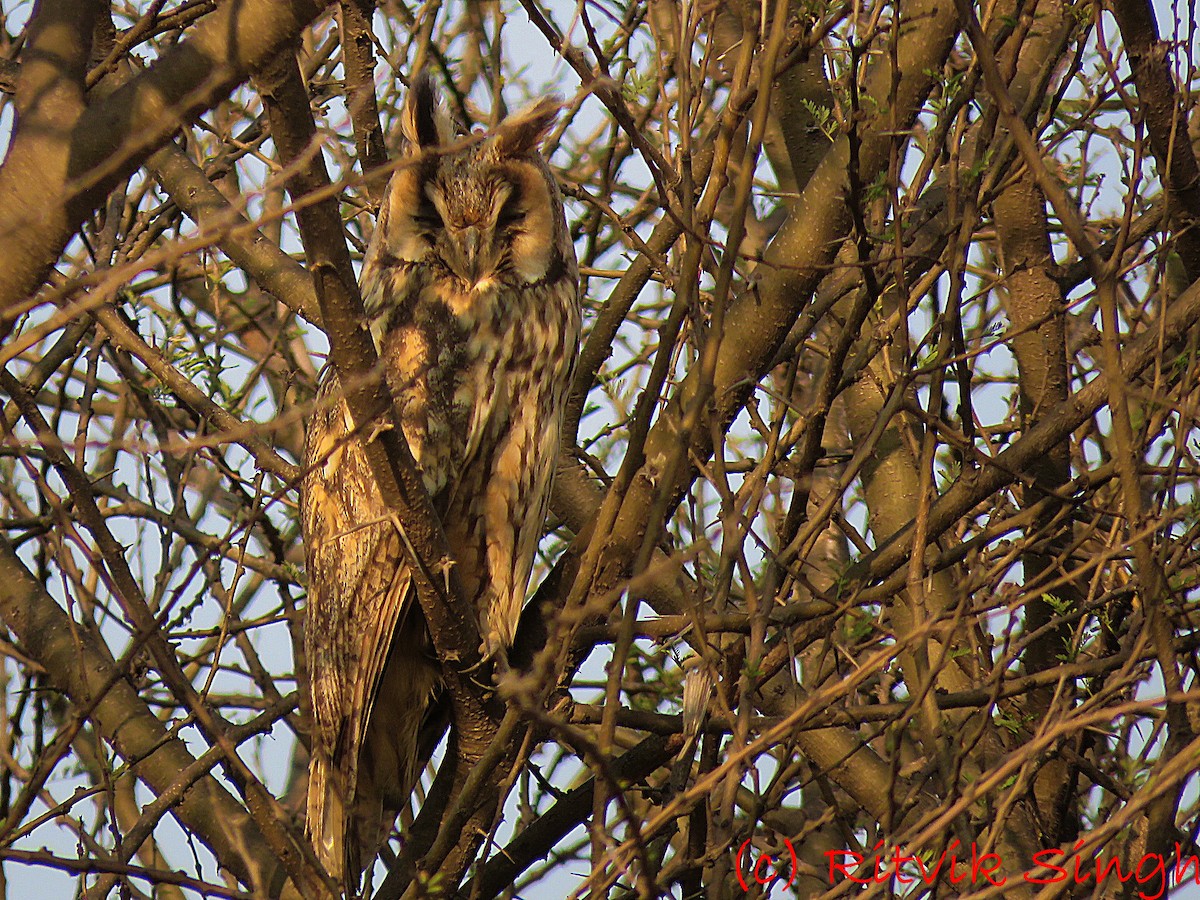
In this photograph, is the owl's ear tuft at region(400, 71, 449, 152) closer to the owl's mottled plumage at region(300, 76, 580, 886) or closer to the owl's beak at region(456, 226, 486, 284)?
the owl's mottled plumage at region(300, 76, 580, 886)

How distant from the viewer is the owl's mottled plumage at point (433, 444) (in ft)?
10.4

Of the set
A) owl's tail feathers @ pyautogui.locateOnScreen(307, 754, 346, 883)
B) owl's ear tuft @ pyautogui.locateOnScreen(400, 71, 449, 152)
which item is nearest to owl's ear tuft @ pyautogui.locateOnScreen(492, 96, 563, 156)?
owl's ear tuft @ pyautogui.locateOnScreen(400, 71, 449, 152)

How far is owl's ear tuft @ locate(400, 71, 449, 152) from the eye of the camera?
3277mm

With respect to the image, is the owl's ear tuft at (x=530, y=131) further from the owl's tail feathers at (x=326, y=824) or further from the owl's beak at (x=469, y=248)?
the owl's tail feathers at (x=326, y=824)

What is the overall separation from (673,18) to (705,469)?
795mm

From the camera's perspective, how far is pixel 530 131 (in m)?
3.37

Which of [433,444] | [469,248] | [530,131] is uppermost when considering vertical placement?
[530,131]

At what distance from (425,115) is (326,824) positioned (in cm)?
170

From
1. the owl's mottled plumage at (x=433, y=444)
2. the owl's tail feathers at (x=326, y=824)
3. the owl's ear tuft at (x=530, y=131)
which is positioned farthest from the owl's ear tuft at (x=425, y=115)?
the owl's tail feathers at (x=326, y=824)

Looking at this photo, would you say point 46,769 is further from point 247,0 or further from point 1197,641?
point 1197,641

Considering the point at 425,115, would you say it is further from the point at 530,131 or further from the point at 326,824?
the point at 326,824

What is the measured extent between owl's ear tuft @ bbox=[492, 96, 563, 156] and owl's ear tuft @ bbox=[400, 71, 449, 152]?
0.14m

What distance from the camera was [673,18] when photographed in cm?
238

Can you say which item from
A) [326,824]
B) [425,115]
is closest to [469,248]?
[425,115]
